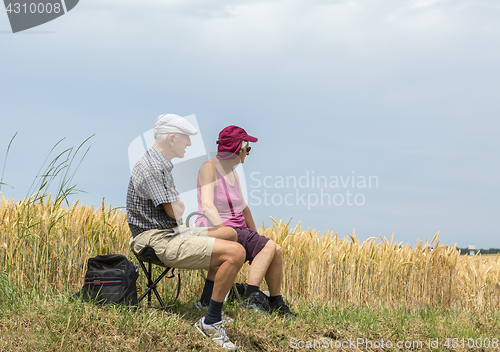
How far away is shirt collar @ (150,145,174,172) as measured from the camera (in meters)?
3.89

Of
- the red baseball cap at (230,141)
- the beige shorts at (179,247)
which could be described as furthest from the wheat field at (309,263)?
the red baseball cap at (230,141)

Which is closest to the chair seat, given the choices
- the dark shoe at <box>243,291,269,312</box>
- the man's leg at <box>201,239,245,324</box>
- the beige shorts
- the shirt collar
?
the beige shorts

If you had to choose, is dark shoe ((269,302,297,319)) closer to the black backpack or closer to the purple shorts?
the purple shorts

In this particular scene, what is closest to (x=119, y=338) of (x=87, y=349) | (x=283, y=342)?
(x=87, y=349)

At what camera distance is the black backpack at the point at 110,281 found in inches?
152

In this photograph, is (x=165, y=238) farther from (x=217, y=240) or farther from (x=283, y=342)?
(x=283, y=342)

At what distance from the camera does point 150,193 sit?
376cm

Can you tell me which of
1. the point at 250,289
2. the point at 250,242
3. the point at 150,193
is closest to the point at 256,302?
the point at 250,289

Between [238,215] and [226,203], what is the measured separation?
20cm

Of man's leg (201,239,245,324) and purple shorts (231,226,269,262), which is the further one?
purple shorts (231,226,269,262)

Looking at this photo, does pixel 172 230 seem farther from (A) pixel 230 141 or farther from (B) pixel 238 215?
(A) pixel 230 141

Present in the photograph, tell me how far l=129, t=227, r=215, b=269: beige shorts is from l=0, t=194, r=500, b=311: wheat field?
1362 millimetres

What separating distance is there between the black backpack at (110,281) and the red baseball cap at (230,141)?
56.0 inches

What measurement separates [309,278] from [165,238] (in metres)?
2.60
